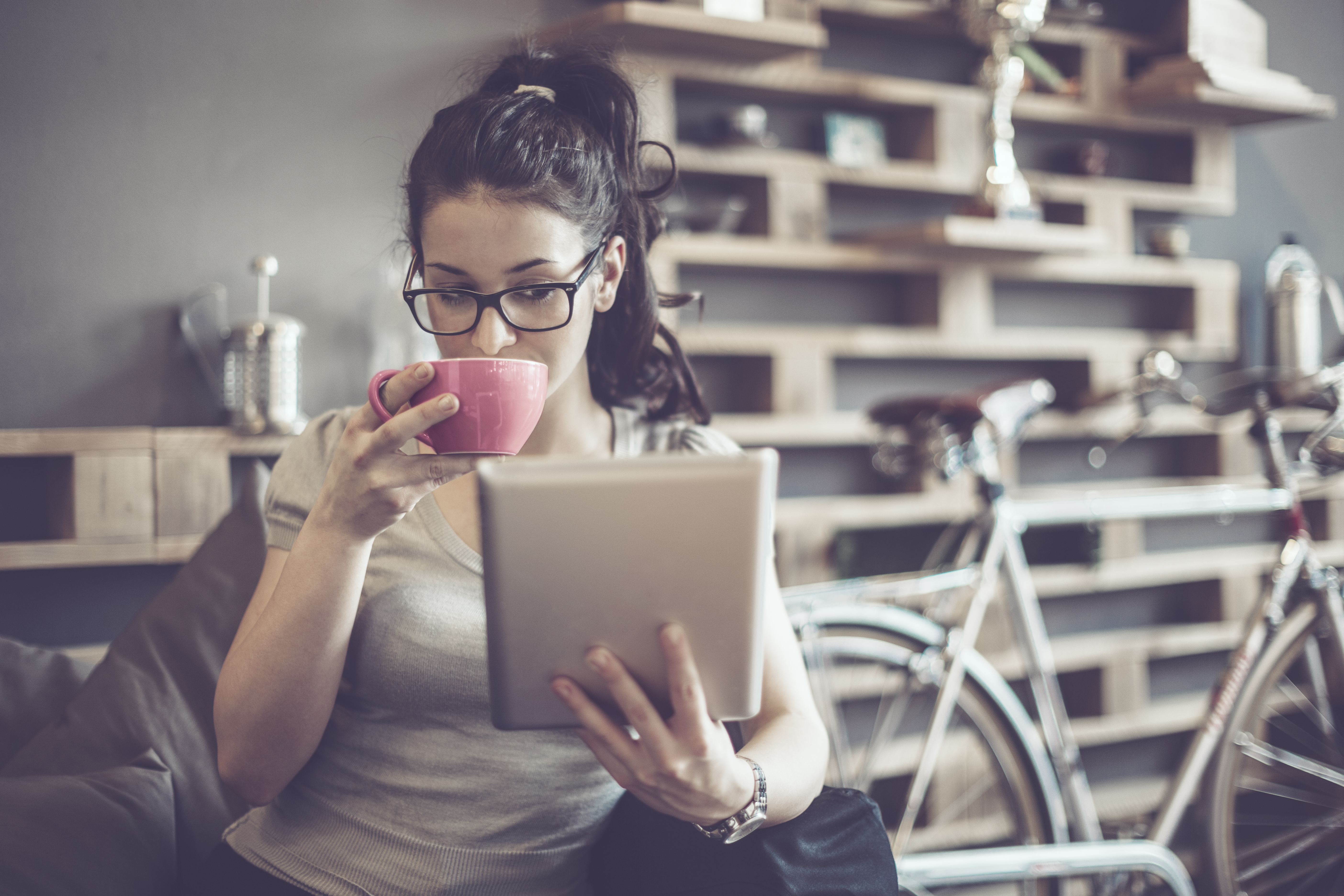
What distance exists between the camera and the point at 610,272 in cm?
117

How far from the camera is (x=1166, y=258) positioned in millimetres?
2539

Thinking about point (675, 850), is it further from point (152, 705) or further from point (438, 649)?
point (152, 705)

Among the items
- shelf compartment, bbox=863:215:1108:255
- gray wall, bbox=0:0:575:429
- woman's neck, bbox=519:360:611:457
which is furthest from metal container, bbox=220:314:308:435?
shelf compartment, bbox=863:215:1108:255

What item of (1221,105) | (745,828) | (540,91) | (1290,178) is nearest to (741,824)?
(745,828)

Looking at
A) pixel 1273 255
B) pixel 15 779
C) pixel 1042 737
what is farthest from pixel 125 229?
pixel 1273 255

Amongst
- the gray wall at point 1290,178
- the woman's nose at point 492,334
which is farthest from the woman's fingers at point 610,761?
the gray wall at point 1290,178

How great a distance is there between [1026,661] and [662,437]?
103cm

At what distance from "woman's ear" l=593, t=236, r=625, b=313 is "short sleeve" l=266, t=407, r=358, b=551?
1.03 feet

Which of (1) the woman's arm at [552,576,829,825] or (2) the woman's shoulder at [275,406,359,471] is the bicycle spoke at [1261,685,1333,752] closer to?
(1) the woman's arm at [552,576,829,825]

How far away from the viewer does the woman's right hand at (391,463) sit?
0.77 m

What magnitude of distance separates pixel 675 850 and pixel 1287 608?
1600 millimetres

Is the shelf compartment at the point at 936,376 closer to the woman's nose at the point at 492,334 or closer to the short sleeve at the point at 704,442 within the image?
the short sleeve at the point at 704,442

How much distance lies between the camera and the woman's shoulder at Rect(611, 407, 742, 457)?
1.20 meters

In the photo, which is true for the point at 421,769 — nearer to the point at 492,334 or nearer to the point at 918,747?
the point at 492,334
